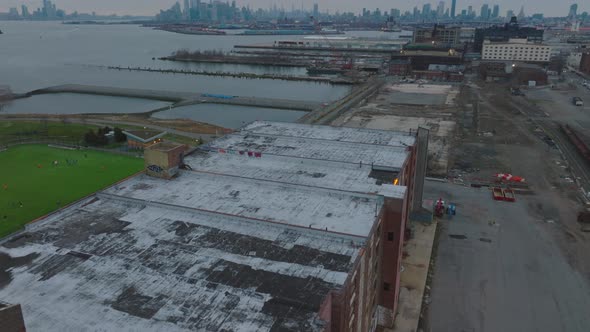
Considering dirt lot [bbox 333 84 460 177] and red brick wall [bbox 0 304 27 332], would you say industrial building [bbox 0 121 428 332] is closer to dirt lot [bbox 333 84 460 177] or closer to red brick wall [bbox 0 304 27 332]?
red brick wall [bbox 0 304 27 332]

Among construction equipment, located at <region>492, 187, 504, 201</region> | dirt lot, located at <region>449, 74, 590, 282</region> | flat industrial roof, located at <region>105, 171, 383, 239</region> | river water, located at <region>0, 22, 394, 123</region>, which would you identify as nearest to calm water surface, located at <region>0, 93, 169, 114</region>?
river water, located at <region>0, 22, 394, 123</region>

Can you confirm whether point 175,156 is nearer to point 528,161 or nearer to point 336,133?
point 336,133

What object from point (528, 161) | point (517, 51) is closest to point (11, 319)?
point (528, 161)

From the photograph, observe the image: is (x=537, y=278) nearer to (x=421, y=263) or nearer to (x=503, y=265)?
(x=503, y=265)

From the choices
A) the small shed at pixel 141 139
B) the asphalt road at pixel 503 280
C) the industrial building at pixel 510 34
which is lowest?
the asphalt road at pixel 503 280

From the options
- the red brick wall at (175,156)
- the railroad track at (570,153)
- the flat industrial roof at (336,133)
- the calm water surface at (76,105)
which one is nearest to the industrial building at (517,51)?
the railroad track at (570,153)

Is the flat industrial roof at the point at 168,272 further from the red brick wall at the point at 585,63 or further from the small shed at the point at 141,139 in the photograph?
the red brick wall at the point at 585,63

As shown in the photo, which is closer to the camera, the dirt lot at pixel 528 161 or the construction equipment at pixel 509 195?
the dirt lot at pixel 528 161
